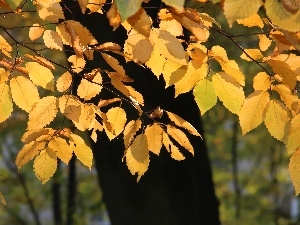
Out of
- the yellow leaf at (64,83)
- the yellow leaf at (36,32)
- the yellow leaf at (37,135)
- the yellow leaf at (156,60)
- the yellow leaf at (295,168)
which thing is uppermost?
the yellow leaf at (36,32)

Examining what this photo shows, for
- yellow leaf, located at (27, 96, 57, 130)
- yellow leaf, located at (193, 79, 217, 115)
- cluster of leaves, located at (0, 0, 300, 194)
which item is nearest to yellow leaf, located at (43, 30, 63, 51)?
cluster of leaves, located at (0, 0, 300, 194)

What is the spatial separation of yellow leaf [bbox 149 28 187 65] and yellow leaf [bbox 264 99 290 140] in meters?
0.63

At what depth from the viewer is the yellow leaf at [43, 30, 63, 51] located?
7.95 feet

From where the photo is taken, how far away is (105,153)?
4430 millimetres

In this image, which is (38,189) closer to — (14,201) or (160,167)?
(14,201)

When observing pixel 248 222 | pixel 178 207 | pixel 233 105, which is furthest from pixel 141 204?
pixel 248 222

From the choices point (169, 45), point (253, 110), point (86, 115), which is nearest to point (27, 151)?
point (86, 115)

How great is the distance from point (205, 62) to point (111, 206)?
2.43 metres

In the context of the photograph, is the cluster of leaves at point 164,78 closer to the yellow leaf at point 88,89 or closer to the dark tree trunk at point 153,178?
the yellow leaf at point 88,89

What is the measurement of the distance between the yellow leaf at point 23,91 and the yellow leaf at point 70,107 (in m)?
0.14

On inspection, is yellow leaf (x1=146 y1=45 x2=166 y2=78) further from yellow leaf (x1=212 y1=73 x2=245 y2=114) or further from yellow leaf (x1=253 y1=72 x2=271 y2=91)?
yellow leaf (x1=253 y1=72 x2=271 y2=91)

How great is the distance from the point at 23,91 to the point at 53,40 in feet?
1.11

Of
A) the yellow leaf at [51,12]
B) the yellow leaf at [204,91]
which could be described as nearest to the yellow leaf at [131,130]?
the yellow leaf at [204,91]

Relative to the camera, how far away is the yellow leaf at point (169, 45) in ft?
6.83
